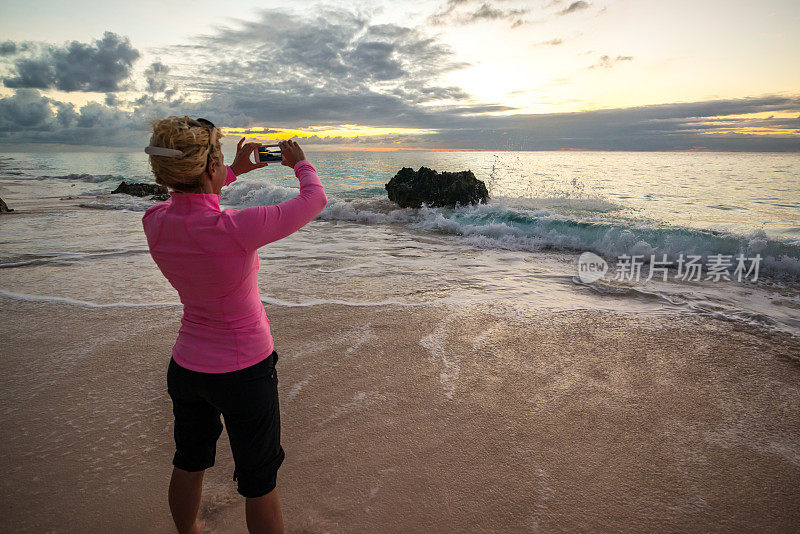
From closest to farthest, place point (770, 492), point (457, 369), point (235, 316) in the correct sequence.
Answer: point (235, 316) → point (770, 492) → point (457, 369)

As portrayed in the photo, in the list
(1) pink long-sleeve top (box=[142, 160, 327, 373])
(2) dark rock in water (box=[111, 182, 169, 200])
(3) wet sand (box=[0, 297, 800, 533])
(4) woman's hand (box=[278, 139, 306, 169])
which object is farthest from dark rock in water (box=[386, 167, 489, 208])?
(2) dark rock in water (box=[111, 182, 169, 200])

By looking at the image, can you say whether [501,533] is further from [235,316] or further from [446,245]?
[446,245]

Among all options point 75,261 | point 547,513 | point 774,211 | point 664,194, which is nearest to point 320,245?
point 75,261

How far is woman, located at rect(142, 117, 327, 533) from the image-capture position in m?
1.57

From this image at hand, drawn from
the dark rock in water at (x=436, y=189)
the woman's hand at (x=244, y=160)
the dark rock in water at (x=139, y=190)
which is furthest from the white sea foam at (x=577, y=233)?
the dark rock in water at (x=139, y=190)

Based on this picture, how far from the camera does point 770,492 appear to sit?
8.81 feet

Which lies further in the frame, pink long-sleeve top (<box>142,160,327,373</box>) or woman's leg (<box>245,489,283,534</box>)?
woman's leg (<box>245,489,283,534</box>)

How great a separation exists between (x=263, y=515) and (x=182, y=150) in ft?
5.01

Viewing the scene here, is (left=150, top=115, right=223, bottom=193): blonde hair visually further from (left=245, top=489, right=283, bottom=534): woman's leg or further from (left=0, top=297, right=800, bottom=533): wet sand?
(left=0, top=297, right=800, bottom=533): wet sand

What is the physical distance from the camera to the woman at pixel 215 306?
1573 mm

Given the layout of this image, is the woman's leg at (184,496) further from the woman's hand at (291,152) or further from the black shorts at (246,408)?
the woman's hand at (291,152)

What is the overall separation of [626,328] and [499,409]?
268 cm

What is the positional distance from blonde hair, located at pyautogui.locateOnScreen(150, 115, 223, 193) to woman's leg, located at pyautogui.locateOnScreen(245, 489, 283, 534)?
1.32 metres

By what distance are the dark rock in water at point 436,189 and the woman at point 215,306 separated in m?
14.8
